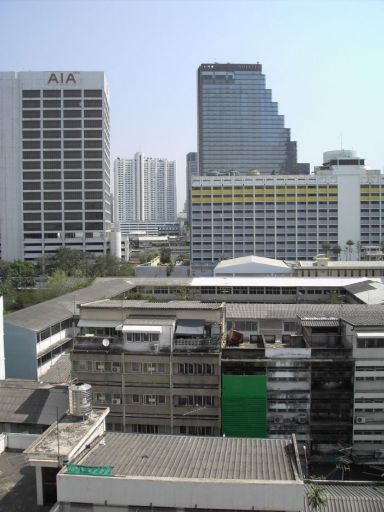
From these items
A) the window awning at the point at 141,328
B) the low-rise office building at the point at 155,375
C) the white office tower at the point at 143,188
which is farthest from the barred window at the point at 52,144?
the white office tower at the point at 143,188

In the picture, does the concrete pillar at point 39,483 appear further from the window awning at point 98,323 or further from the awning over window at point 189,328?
the window awning at point 98,323

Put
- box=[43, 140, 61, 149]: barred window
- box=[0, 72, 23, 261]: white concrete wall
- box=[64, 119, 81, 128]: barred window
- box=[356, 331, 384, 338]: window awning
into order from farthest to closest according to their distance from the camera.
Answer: box=[64, 119, 81, 128]: barred window, box=[43, 140, 61, 149]: barred window, box=[0, 72, 23, 261]: white concrete wall, box=[356, 331, 384, 338]: window awning

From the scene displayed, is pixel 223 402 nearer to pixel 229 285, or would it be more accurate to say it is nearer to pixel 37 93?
pixel 229 285

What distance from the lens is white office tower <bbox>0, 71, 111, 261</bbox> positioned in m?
83.1

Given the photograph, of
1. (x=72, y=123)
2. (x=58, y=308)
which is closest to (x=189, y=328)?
(x=58, y=308)

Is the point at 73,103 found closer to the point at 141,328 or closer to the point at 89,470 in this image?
the point at 141,328

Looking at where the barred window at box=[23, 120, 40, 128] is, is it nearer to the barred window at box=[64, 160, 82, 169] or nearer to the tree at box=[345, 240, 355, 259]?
the barred window at box=[64, 160, 82, 169]

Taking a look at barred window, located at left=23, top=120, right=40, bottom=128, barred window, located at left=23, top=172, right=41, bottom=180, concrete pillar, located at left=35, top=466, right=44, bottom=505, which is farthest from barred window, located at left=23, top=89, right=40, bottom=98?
concrete pillar, located at left=35, top=466, right=44, bottom=505

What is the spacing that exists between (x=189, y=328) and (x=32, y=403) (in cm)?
716

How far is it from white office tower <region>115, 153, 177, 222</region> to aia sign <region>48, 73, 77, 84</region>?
102m

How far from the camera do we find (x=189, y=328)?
23891 millimetres

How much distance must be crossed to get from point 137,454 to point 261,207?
73.0m

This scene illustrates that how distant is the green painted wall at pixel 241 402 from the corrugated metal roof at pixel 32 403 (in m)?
6.51

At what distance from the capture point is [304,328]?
83.6ft
